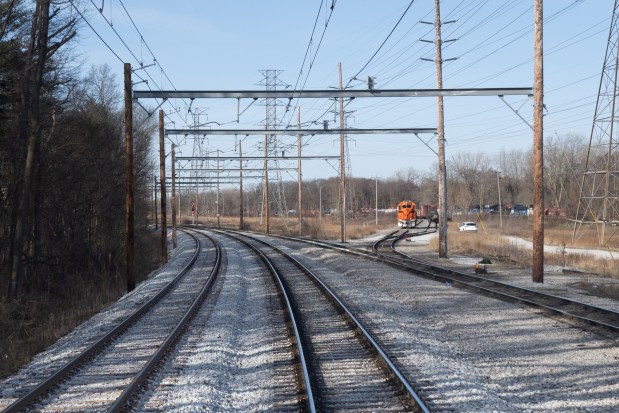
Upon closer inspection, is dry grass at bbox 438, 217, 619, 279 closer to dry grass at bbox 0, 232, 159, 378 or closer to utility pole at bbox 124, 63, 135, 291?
utility pole at bbox 124, 63, 135, 291

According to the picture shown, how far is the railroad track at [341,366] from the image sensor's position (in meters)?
7.07

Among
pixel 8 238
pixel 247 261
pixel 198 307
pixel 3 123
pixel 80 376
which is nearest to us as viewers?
pixel 80 376

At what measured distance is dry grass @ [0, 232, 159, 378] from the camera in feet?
37.2

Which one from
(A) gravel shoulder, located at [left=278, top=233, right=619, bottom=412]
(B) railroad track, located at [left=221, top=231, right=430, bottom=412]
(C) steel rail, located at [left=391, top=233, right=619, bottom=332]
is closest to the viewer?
(B) railroad track, located at [left=221, top=231, right=430, bottom=412]

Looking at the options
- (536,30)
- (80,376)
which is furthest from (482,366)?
(536,30)

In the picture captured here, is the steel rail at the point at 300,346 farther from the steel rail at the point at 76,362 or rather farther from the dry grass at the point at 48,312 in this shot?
the dry grass at the point at 48,312

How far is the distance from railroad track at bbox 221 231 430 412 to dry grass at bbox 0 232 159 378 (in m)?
4.69

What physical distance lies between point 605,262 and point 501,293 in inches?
442

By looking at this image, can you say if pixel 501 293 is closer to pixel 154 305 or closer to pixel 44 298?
pixel 154 305

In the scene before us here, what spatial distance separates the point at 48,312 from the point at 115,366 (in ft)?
33.8

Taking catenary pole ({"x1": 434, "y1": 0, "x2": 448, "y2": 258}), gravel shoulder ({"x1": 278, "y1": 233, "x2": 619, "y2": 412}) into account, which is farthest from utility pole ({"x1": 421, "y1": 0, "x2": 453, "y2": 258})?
gravel shoulder ({"x1": 278, "y1": 233, "x2": 619, "y2": 412})

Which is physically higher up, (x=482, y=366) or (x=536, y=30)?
(x=536, y=30)

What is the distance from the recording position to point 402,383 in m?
7.49

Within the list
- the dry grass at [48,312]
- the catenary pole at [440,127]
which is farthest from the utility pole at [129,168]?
the catenary pole at [440,127]
